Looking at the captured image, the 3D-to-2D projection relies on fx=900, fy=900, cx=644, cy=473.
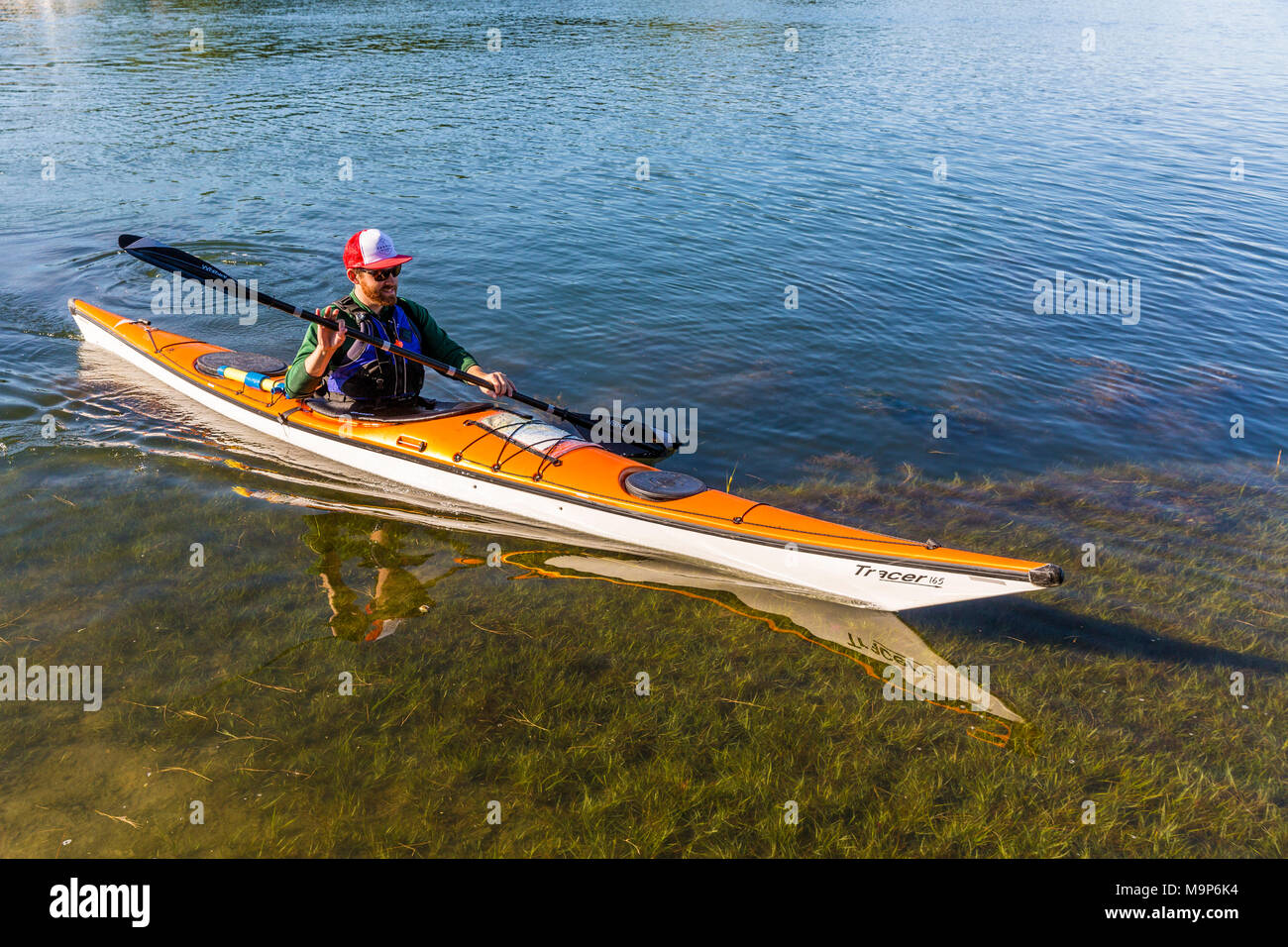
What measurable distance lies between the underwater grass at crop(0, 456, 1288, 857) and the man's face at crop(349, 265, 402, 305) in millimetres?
1649

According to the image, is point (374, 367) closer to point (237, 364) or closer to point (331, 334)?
point (331, 334)

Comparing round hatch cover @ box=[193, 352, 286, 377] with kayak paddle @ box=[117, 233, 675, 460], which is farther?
round hatch cover @ box=[193, 352, 286, 377]

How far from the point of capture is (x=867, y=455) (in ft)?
Result: 24.9

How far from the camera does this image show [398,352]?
6402 millimetres

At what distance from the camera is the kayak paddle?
6.27 m

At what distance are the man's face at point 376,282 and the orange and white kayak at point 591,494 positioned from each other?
3.12 ft

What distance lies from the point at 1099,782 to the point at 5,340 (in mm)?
10191

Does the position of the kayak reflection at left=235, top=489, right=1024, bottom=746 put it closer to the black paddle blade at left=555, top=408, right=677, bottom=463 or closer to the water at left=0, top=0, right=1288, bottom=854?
the water at left=0, top=0, right=1288, bottom=854
